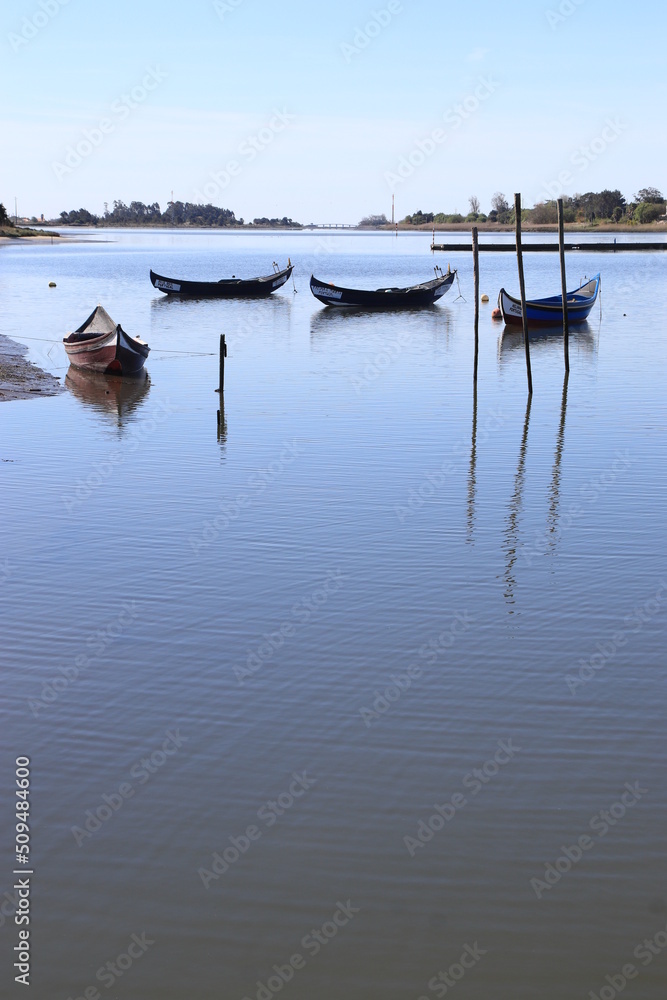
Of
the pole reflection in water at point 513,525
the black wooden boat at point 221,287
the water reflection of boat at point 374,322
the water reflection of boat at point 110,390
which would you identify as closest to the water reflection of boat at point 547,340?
the water reflection of boat at point 374,322

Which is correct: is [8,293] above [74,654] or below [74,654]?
above

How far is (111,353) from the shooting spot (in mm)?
24500

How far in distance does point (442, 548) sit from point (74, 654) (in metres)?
4.56

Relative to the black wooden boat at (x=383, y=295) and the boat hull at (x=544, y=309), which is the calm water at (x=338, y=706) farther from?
the black wooden boat at (x=383, y=295)

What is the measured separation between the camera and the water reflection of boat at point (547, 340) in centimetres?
3159

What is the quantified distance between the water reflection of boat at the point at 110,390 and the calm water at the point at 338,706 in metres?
2.99

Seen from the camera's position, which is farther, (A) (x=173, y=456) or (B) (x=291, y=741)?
(A) (x=173, y=456)

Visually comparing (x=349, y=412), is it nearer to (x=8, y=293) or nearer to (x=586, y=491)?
(x=586, y=491)

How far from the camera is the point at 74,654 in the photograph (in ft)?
29.0

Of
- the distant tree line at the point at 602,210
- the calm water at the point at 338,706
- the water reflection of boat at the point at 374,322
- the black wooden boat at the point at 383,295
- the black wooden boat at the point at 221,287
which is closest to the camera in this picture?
the calm water at the point at 338,706

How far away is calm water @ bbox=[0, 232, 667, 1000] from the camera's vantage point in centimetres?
535

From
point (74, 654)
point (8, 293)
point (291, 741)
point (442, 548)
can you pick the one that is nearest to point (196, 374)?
point (442, 548)

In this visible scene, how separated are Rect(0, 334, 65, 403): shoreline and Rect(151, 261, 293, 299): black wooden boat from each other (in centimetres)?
2353

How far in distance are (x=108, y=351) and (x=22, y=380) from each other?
2.11 metres
